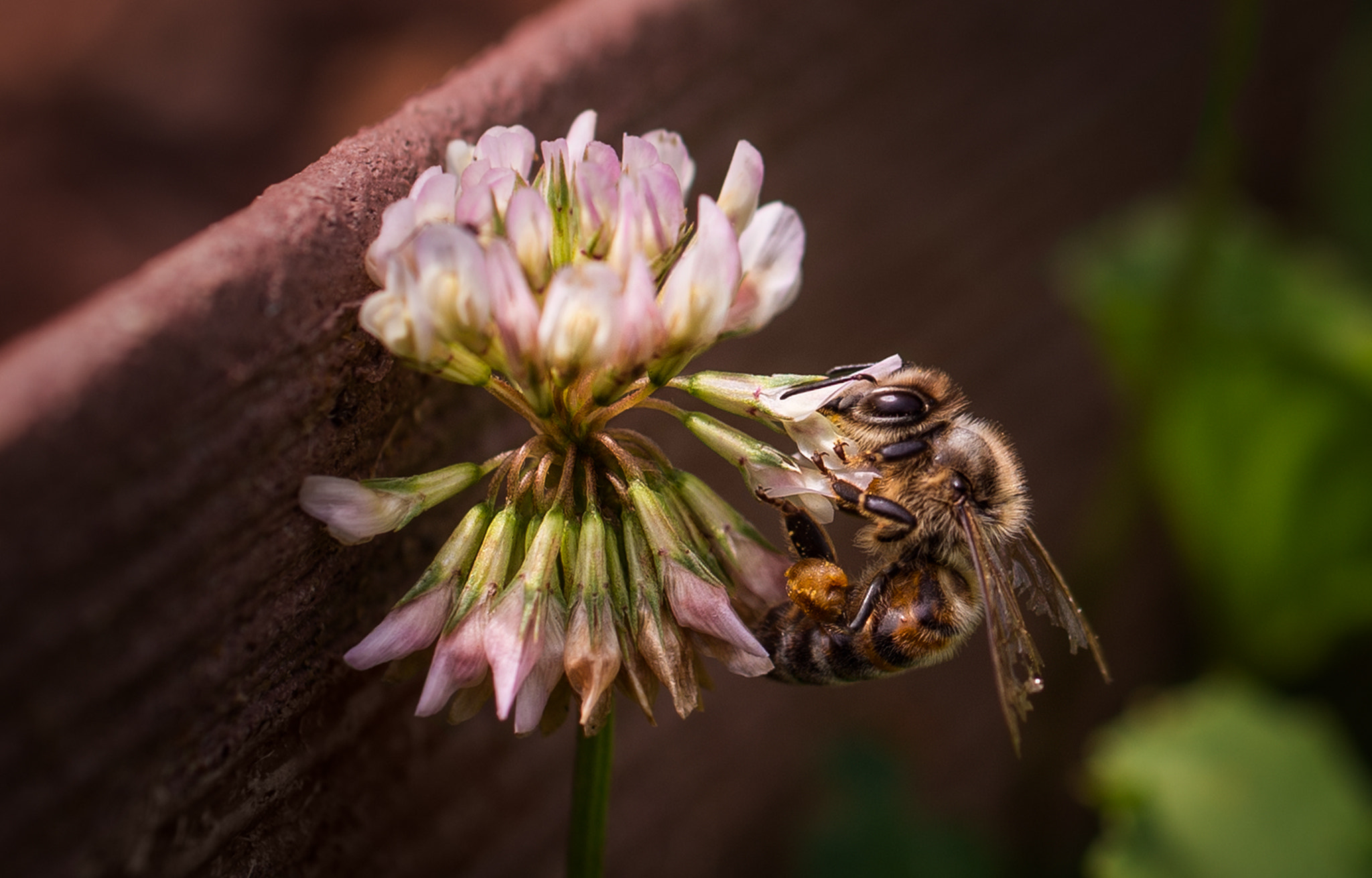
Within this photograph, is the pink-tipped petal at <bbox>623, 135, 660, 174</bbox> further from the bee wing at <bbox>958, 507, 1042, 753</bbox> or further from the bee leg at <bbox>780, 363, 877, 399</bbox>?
Answer: the bee wing at <bbox>958, 507, 1042, 753</bbox>

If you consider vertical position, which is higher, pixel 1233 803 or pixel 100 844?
pixel 100 844

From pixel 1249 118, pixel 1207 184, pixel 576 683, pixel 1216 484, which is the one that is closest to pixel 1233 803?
pixel 1216 484

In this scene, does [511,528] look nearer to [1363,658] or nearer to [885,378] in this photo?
[885,378]

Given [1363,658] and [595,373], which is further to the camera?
[1363,658]

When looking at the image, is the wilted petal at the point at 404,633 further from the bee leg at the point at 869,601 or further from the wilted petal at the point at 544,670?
the bee leg at the point at 869,601

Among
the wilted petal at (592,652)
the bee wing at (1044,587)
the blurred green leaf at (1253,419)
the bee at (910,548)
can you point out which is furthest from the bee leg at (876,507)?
the blurred green leaf at (1253,419)

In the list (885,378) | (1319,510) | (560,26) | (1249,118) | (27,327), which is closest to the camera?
(885,378)

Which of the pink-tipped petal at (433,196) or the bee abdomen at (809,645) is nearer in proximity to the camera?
the pink-tipped petal at (433,196)
